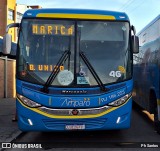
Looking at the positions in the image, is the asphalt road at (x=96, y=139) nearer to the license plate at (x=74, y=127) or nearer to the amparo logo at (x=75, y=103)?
the license plate at (x=74, y=127)

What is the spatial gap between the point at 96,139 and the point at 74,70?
2.16 meters

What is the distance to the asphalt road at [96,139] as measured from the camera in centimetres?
877

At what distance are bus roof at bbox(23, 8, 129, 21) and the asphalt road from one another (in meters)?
3.05

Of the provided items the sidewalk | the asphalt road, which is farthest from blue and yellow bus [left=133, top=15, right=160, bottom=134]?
the sidewalk

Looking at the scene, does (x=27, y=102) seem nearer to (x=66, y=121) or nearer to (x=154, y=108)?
(x=66, y=121)

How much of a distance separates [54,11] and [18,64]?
153 cm

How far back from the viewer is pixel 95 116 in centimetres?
828

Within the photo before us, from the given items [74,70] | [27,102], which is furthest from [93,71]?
[27,102]

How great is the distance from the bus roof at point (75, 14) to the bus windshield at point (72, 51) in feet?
0.41

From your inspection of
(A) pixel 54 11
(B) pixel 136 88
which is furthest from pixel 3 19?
(A) pixel 54 11

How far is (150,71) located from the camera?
1093 cm

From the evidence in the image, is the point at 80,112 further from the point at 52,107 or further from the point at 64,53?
the point at 64,53

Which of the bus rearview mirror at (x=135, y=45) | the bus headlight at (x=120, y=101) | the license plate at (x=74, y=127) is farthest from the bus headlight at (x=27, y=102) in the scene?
the bus rearview mirror at (x=135, y=45)

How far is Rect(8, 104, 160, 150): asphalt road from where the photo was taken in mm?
8773
